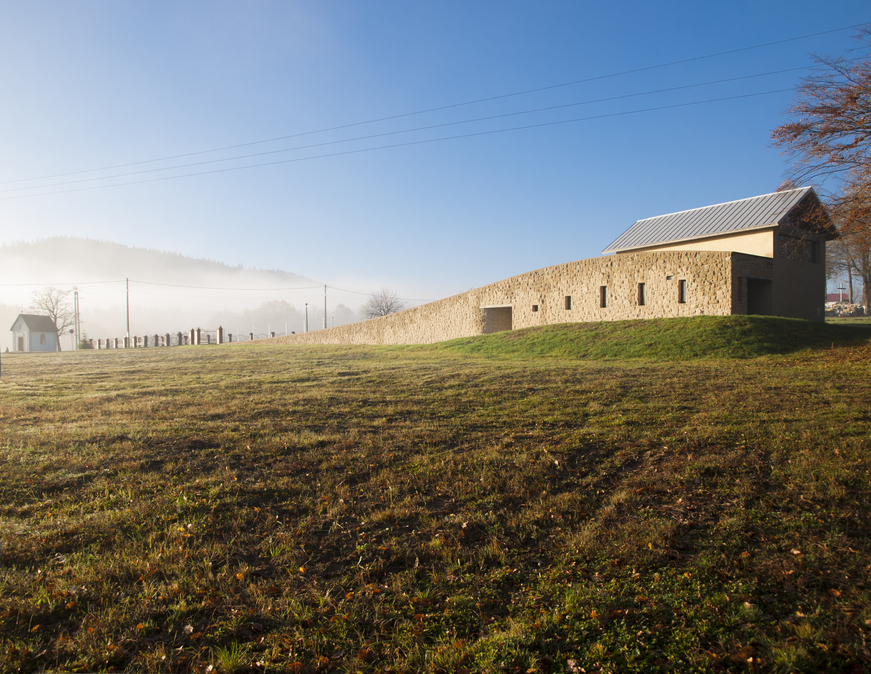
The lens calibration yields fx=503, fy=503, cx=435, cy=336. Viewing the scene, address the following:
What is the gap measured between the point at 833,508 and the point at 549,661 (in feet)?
11.9

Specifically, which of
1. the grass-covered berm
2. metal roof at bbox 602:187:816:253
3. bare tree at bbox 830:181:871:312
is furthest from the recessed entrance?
the grass-covered berm

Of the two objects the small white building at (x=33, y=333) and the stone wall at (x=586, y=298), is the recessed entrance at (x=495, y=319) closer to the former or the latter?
the stone wall at (x=586, y=298)

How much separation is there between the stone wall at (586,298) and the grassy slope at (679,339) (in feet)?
6.75

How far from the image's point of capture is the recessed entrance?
3700 centimetres

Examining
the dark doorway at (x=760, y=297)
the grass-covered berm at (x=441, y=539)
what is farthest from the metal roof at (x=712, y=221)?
the grass-covered berm at (x=441, y=539)

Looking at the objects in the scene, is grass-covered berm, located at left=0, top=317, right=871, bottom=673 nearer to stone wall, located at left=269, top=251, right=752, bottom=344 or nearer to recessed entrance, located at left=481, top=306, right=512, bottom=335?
stone wall, located at left=269, top=251, right=752, bottom=344

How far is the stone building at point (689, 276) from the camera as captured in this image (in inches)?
1054

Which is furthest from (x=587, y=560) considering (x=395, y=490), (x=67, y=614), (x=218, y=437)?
(x=218, y=437)

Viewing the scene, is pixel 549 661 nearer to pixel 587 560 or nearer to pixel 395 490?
pixel 587 560

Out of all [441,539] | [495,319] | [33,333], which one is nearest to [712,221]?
[495,319]

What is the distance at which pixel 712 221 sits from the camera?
31656mm

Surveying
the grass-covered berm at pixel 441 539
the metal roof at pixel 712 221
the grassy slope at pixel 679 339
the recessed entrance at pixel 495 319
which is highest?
the metal roof at pixel 712 221

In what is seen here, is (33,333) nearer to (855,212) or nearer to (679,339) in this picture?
(679,339)

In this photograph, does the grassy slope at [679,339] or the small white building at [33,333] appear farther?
the small white building at [33,333]
